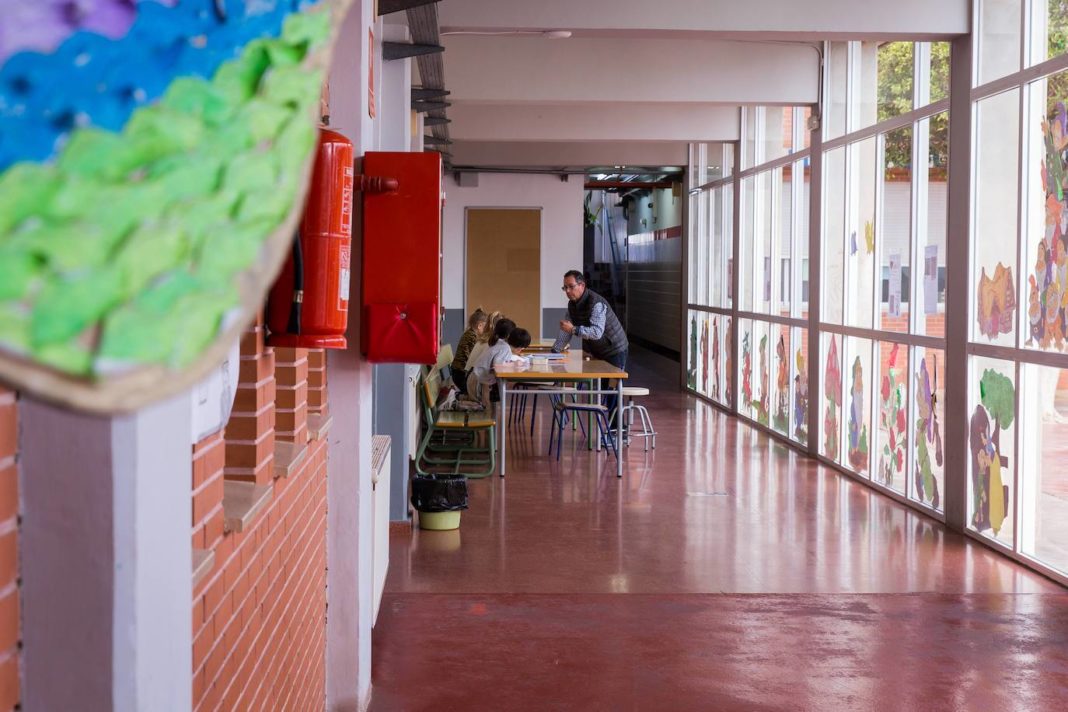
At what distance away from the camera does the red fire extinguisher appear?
2.67 meters

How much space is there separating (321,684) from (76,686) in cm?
282

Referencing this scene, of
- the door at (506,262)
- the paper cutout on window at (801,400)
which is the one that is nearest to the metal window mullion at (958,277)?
the paper cutout on window at (801,400)

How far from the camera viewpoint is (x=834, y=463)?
10352 millimetres

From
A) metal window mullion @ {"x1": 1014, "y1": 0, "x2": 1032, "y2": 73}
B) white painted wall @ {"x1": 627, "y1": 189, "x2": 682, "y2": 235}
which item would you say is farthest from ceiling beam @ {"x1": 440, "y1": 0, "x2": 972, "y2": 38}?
white painted wall @ {"x1": 627, "y1": 189, "x2": 682, "y2": 235}

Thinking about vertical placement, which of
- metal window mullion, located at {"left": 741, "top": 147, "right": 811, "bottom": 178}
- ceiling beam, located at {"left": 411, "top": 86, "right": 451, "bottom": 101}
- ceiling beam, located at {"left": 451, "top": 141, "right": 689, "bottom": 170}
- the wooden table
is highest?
ceiling beam, located at {"left": 451, "top": 141, "right": 689, "bottom": 170}

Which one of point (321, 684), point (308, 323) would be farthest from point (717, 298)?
point (308, 323)

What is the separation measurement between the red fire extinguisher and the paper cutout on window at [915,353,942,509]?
247 inches

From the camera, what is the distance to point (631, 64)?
10734mm

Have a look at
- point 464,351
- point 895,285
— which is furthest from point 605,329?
point 895,285

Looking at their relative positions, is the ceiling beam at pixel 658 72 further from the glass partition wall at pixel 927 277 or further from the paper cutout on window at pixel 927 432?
the paper cutout on window at pixel 927 432

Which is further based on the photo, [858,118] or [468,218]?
[468,218]

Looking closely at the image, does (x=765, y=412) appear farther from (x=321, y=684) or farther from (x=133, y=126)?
(x=133, y=126)

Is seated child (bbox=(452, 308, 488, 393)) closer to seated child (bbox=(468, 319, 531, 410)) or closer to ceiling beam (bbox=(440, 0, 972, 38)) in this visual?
seated child (bbox=(468, 319, 531, 410))

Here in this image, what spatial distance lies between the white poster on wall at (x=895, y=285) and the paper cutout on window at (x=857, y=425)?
890 millimetres
